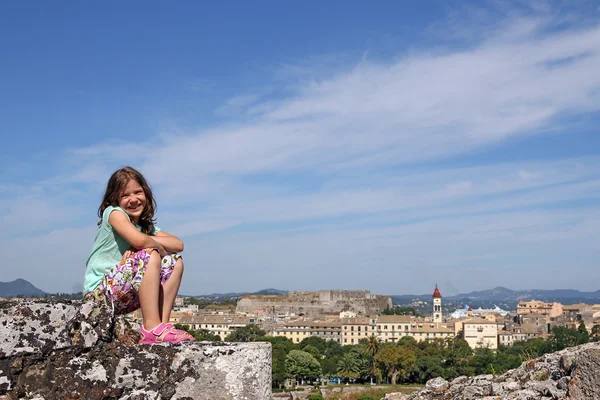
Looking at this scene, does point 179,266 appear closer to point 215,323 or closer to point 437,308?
point 215,323

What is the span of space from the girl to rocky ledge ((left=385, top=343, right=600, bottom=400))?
13.3 feet

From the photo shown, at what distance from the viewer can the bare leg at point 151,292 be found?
141 inches

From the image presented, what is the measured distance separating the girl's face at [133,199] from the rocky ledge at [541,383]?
4.32 metres

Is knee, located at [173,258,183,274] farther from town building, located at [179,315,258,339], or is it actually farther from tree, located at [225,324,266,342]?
town building, located at [179,315,258,339]

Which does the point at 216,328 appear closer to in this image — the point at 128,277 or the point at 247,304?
the point at 247,304

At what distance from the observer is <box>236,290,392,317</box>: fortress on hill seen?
424 ft

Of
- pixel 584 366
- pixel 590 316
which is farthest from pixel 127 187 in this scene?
pixel 590 316

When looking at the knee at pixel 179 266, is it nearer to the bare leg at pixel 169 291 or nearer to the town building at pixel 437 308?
the bare leg at pixel 169 291

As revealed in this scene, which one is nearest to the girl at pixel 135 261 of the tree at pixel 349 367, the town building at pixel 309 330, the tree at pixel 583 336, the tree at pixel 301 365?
the tree at pixel 583 336

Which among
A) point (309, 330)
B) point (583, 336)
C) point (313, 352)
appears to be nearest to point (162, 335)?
point (583, 336)

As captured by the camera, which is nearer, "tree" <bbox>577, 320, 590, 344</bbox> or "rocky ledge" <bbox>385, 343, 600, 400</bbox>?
"rocky ledge" <bbox>385, 343, 600, 400</bbox>

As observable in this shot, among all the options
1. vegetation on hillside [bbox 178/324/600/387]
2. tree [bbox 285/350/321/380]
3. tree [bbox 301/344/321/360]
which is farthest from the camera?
tree [bbox 301/344/321/360]

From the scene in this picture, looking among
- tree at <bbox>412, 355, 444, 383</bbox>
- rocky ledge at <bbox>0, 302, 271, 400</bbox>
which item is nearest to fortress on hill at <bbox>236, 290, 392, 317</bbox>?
tree at <bbox>412, 355, 444, 383</bbox>

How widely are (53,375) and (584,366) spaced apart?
4884 millimetres
